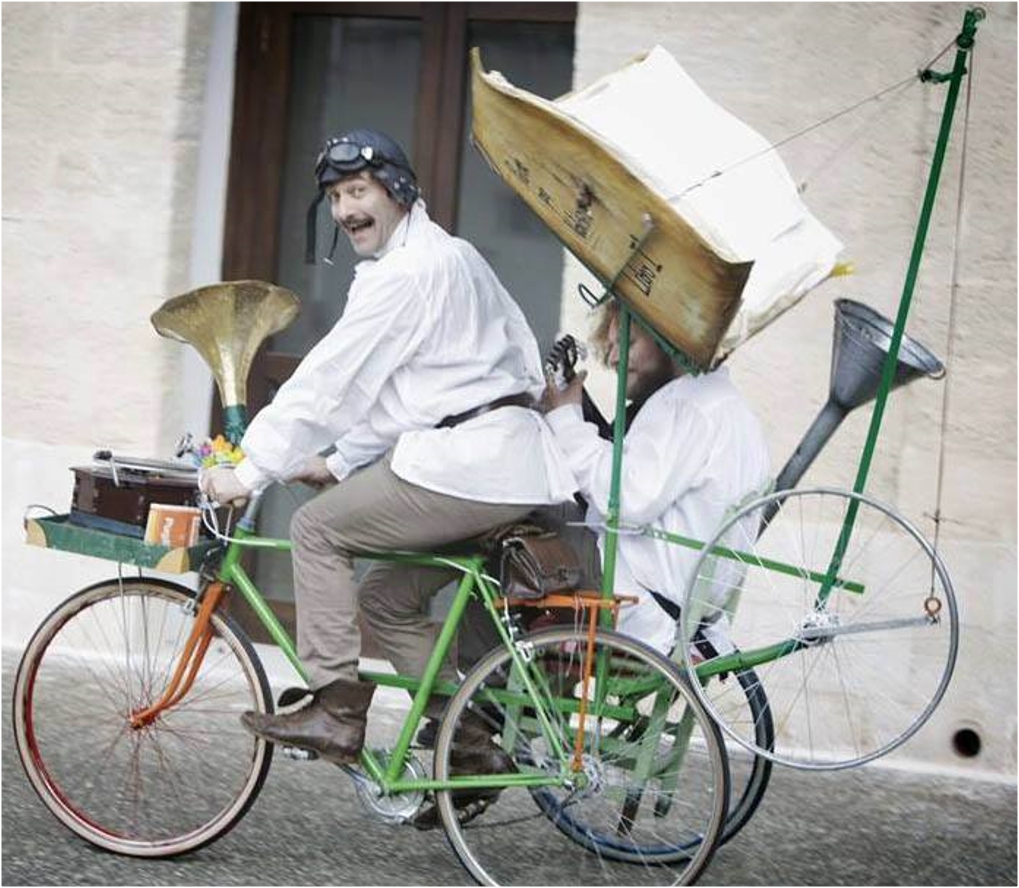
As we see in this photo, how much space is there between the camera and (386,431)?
13.9ft

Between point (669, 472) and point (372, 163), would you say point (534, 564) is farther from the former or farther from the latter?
point (372, 163)

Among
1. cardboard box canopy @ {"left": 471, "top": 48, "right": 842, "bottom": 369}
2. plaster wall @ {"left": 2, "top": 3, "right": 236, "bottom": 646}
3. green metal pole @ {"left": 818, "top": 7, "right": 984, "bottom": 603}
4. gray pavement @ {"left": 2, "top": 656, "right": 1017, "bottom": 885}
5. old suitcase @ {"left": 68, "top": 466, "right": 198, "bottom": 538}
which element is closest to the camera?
cardboard box canopy @ {"left": 471, "top": 48, "right": 842, "bottom": 369}

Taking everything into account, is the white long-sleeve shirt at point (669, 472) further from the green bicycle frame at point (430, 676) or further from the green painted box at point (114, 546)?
the green painted box at point (114, 546)

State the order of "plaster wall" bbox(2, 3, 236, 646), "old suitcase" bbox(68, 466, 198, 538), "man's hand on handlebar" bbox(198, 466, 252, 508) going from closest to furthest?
"man's hand on handlebar" bbox(198, 466, 252, 508), "old suitcase" bbox(68, 466, 198, 538), "plaster wall" bbox(2, 3, 236, 646)

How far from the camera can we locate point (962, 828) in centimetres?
539

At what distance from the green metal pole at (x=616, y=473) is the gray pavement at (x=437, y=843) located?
981mm

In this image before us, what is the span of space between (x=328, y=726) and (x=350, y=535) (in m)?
0.48

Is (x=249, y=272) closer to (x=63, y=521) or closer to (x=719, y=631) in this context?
(x=63, y=521)

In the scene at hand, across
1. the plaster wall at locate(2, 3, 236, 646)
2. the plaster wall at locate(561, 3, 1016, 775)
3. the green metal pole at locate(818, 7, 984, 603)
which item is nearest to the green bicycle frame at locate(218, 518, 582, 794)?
the green metal pole at locate(818, 7, 984, 603)

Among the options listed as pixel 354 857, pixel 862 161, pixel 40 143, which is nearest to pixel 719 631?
pixel 354 857

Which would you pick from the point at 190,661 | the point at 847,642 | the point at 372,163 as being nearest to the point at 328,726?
the point at 190,661

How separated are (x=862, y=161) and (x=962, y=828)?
2358mm

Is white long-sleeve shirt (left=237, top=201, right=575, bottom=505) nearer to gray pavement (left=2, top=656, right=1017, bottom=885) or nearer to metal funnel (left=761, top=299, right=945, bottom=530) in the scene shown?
metal funnel (left=761, top=299, right=945, bottom=530)

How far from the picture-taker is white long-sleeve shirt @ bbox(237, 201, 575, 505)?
159 inches
